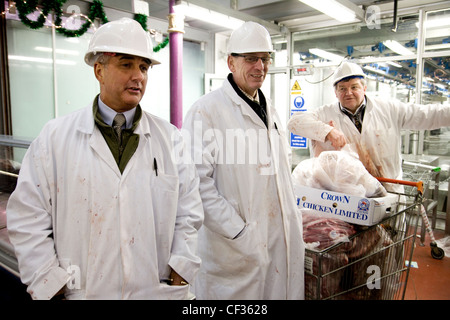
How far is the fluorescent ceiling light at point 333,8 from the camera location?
4.85 m

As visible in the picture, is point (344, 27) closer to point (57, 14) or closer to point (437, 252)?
point (437, 252)

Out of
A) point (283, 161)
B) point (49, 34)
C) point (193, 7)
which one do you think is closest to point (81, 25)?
point (49, 34)

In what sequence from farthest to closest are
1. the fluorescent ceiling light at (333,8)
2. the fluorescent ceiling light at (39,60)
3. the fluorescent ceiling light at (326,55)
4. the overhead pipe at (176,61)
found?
the fluorescent ceiling light at (326,55) < the overhead pipe at (176,61) < the fluorescent ceiling light at (39,60) < the fluorescent ceiling light at (333,8)

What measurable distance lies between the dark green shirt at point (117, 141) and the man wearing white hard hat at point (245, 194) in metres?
0.44

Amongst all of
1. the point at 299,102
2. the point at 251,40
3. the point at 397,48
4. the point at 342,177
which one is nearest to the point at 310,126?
the point at 342,177

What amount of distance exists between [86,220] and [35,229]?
19cm

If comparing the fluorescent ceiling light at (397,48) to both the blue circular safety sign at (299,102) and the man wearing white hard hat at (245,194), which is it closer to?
the blue circular safety sign at (299,102)

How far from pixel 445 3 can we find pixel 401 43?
2.69ft

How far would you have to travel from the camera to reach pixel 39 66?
544cm

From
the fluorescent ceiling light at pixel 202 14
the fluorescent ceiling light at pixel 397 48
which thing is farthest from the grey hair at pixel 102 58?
the fluorescent ceiling light at pixel 397 48

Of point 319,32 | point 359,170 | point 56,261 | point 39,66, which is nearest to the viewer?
point 56,261

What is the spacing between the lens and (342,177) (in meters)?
2.07
